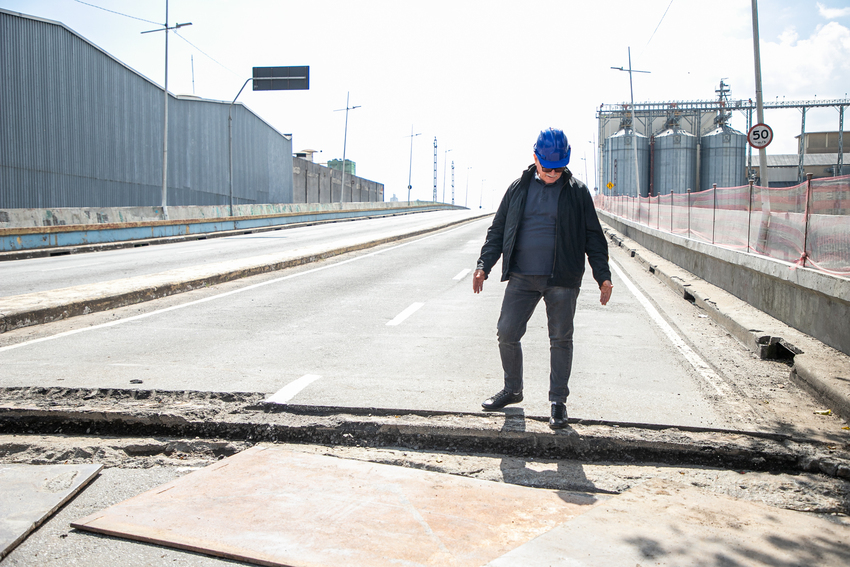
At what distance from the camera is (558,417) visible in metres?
4.47

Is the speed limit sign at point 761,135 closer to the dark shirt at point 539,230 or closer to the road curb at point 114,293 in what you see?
the road curb at point 114,293

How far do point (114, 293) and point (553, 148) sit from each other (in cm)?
753

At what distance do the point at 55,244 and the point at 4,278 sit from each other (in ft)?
30.1

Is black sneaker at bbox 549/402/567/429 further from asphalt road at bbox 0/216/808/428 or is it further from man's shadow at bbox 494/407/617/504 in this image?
asphalt road at bbox 0/216/808/428

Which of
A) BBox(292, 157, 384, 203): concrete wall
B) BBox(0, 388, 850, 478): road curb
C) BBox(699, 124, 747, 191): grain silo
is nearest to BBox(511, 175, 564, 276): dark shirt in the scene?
BBox(0, 388, 850, 478): road curb

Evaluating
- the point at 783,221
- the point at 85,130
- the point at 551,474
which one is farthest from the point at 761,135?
the point at 85,130

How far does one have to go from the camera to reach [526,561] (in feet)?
9.26

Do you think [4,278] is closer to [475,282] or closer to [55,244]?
[55,244]

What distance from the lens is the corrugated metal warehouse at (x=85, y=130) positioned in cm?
2889

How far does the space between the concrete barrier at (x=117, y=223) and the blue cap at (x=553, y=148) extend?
20.1m

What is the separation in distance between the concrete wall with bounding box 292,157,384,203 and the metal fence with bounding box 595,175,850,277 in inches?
2264

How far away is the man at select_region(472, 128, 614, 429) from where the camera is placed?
452 cm

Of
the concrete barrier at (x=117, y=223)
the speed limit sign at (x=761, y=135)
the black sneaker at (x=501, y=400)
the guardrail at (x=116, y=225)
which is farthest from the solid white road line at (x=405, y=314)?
the concrete barrier at (x=117, y=223)

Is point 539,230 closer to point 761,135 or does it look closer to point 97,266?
point 761,135
